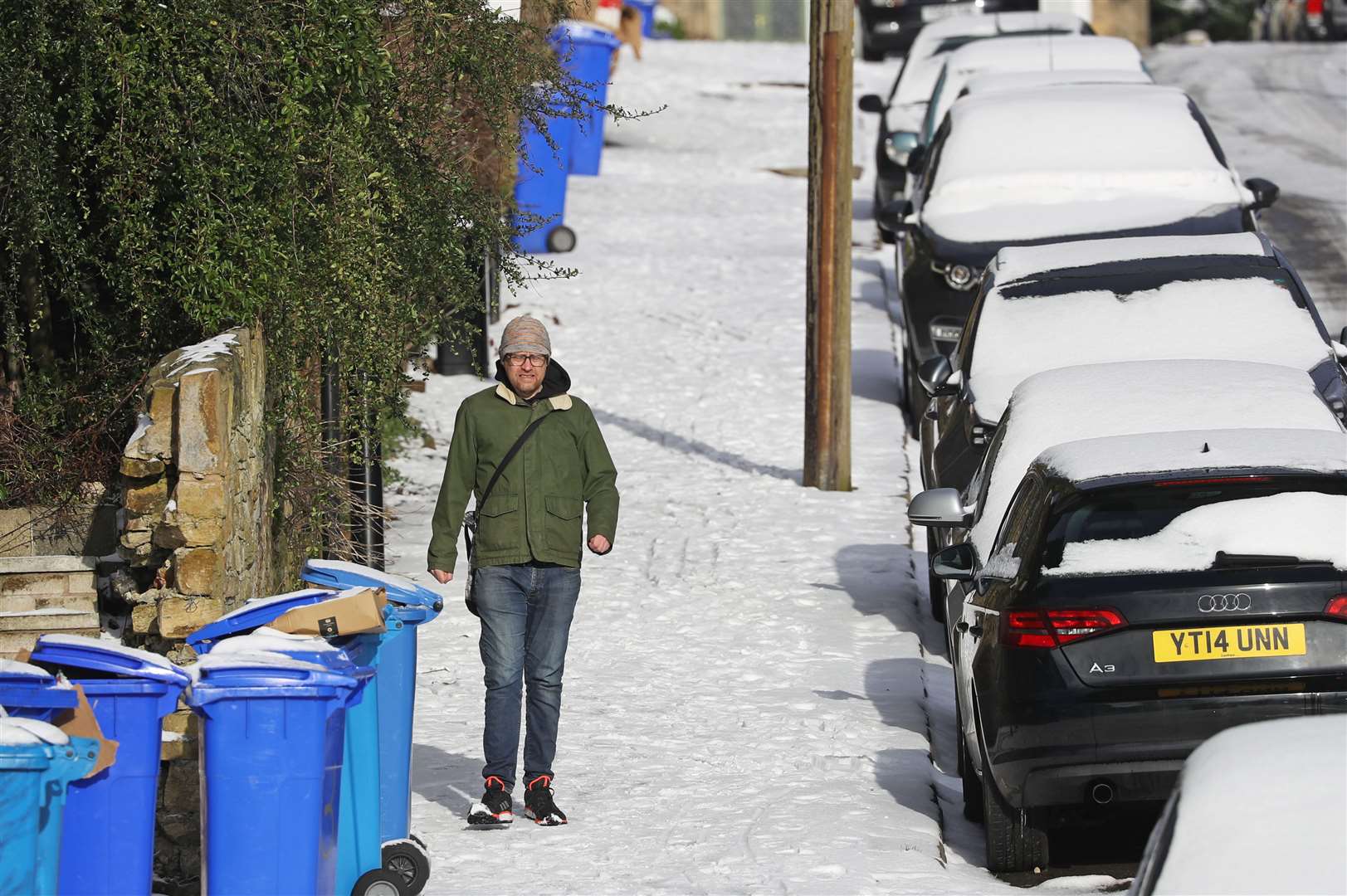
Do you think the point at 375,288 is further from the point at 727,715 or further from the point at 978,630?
the point at 978,630

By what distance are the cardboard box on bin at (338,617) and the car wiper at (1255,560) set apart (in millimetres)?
2616

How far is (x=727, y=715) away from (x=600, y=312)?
32.0 ft

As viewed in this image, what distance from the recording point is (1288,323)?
1053 cm

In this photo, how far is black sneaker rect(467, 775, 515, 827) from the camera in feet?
26.2

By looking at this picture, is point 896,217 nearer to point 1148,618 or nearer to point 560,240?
point 560,240

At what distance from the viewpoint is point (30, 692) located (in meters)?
6.11

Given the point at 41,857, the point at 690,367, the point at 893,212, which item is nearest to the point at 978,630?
the point at 41,857

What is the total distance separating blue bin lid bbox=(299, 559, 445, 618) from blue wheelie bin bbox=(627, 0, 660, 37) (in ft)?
93.2

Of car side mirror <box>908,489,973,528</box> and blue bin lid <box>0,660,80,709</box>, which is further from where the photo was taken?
car side mirror <box>908,489,973,528</box>

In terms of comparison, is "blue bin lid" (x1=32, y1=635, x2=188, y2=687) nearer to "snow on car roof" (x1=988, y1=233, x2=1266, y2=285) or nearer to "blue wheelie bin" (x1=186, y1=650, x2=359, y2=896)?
"blue wheelie bin" (x1=186, y1=650, x2=359, y2=896)

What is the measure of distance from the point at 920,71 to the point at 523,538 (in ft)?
51.5

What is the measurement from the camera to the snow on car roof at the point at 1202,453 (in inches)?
276

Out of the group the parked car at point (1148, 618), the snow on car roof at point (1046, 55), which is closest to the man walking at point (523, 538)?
the parked car at point (1148, 618)

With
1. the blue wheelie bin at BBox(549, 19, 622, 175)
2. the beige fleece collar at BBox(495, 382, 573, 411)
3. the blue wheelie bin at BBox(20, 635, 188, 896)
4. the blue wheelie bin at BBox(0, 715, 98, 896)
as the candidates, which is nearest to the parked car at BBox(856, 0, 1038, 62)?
the blue wheelie bin at BBox(549, 19, 622, 175)
